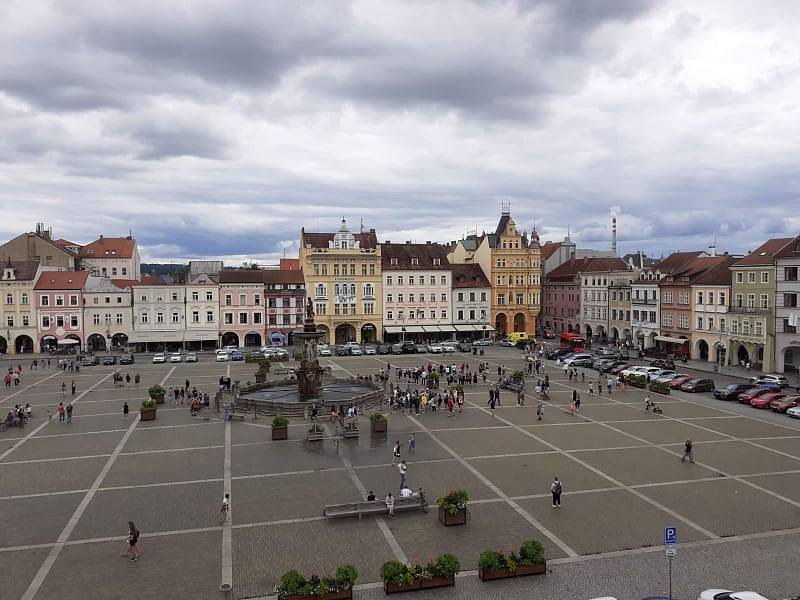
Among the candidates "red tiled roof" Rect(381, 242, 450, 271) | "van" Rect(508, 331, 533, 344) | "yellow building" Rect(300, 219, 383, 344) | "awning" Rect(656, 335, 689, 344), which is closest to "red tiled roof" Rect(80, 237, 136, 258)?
"yellow building" Rect(300, 219, 383, 344)

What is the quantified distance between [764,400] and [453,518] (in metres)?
31.2

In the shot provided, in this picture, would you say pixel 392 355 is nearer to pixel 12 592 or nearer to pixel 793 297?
pixel 793 297

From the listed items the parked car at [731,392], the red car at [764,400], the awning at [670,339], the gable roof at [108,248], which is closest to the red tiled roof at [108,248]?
the gable roof at [108,248]

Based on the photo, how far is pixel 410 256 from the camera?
9212cm

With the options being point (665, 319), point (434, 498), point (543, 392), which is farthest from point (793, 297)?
point (434, 498)

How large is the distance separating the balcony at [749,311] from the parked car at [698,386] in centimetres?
1533

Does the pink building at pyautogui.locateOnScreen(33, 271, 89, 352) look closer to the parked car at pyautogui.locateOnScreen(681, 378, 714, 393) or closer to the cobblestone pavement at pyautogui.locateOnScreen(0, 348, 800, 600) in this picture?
the cobblestone pavement at pyautogui.locateOnScreen(0, 348, 800, 600)

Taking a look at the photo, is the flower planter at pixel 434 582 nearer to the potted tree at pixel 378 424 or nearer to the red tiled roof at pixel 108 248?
the potted tree at pixel 378 424

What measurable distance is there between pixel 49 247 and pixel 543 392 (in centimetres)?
7952

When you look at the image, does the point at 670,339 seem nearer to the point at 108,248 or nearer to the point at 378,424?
the point at 378,424

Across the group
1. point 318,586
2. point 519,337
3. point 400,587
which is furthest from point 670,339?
point 318,586

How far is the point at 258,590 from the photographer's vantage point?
17.2 metres

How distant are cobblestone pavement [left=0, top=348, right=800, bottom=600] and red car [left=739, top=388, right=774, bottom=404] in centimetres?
456

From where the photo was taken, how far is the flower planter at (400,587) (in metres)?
16.9
